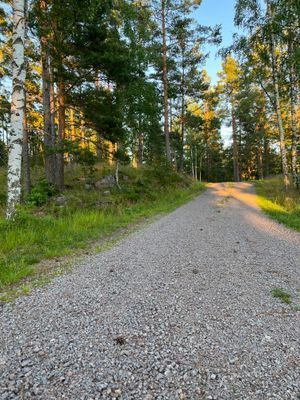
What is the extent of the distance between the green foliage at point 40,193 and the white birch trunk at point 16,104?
7.22ft

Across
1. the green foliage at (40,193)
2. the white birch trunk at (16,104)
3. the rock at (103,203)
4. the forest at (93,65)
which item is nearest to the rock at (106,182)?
the forest at (93,65)

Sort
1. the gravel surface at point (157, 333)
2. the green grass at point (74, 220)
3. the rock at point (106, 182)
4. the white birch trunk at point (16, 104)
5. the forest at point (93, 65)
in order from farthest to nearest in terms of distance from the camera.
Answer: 1. the rock at point (106, 182)
2. the forest at point (93, 65)
3. the white birch trunk at point (16, 104)
4. the green grass at point (74, 220)
5. the gravel surface at point (157, 333)

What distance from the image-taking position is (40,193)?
29.1 feet

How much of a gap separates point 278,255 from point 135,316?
11.0 feet

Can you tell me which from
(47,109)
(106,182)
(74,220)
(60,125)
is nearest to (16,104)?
(74,220)

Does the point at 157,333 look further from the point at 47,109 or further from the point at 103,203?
the point at 47,109

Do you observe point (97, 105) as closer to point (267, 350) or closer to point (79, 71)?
point (79, 71)

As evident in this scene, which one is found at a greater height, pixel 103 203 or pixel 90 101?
pixel 90 101

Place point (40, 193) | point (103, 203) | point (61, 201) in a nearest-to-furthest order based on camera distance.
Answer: point (40, 193), point (61, 201), point (103, 203)

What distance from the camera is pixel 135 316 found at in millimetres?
2553

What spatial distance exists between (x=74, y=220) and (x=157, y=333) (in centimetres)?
533

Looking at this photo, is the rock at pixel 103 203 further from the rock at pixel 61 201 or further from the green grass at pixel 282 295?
the green grass at pixel 282 295

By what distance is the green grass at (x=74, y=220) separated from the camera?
4465 mm

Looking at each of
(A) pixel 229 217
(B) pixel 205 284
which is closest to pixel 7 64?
(A) pixel 229 217
